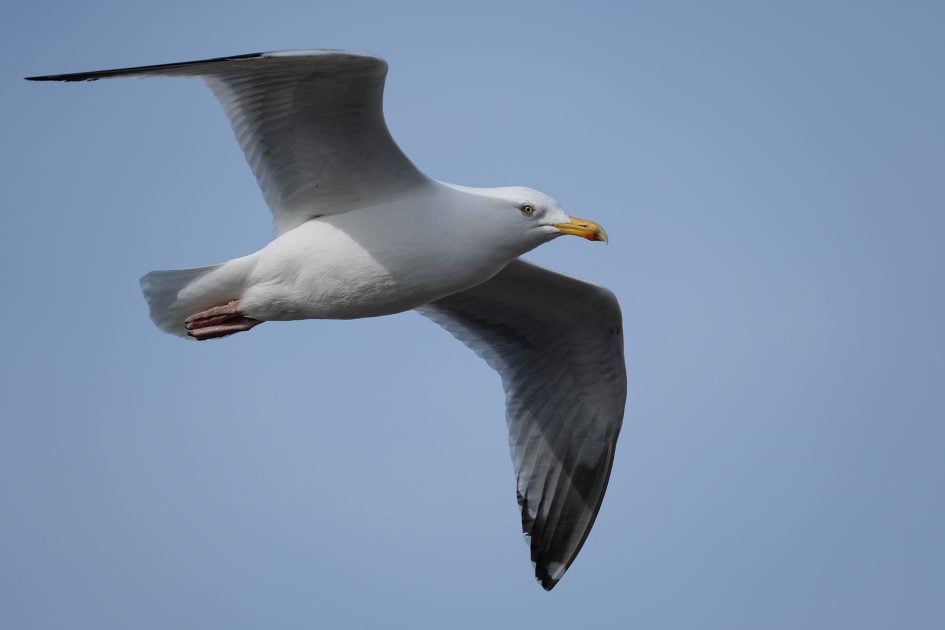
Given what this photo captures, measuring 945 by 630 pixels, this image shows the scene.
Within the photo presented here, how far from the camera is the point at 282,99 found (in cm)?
718

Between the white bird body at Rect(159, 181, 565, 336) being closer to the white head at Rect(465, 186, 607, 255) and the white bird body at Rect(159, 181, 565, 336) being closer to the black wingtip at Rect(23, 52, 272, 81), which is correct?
the white head at Rect(465, 186, 607, 255)

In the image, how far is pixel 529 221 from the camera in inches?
287

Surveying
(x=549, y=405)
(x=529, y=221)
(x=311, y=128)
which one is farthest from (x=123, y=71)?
(x=549, y=405)

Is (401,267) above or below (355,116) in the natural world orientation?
below

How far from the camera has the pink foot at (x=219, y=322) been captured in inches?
300

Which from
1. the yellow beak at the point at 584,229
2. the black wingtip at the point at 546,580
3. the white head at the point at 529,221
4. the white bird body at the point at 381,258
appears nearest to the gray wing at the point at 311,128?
the white bird body at the point at 381,258

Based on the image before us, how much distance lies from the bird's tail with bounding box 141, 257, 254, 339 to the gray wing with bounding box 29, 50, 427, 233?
37 cm

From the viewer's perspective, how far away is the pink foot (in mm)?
7621

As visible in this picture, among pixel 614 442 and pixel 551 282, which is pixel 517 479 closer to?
pixel 614 442

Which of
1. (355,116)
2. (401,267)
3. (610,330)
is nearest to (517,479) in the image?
(610,330)

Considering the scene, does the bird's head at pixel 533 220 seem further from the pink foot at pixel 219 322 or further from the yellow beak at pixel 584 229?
the pink foot at pixel 219 322

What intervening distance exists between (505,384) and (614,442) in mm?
806

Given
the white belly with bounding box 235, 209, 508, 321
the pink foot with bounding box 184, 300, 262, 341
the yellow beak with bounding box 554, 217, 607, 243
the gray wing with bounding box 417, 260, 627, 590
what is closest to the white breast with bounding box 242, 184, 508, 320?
the white belly with bounding box 235, 209, 508, 321

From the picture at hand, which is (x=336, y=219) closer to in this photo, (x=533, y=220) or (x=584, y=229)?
(x=533, y=220)
